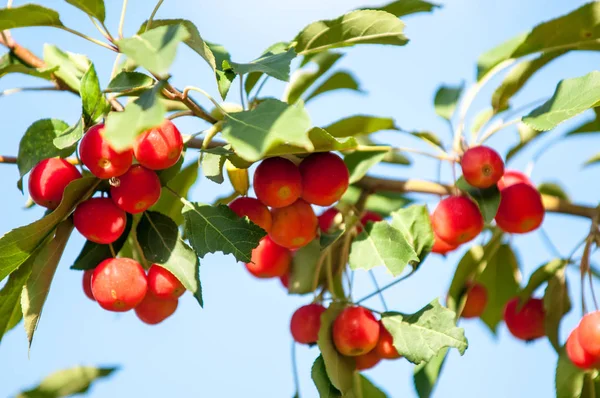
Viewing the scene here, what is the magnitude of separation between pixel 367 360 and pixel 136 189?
67 cm

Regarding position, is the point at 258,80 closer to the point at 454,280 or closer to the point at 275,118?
the point at 275,118

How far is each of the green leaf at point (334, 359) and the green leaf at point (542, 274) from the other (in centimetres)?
59

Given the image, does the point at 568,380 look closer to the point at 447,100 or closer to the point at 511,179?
the point at 511,179

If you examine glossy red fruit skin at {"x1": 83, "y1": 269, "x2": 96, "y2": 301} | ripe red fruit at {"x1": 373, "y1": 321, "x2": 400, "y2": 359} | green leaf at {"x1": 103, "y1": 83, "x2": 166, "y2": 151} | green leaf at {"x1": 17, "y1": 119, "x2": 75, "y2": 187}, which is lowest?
ripe red fruit at {"x1": 373, "y1": 321, "x2": 400, "y2": 359}

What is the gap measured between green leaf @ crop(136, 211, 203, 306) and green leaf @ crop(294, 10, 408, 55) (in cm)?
48

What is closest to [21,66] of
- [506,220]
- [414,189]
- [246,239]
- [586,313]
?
[246,239]

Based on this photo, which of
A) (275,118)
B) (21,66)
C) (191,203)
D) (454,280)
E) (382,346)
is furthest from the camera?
(454,280)

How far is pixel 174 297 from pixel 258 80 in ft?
1.75

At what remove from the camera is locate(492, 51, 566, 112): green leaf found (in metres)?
1.95

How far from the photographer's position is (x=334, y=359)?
1.69m

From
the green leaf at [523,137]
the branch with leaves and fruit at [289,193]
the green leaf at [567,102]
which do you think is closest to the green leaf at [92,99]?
the branch with leaves and fruit at [289,193]

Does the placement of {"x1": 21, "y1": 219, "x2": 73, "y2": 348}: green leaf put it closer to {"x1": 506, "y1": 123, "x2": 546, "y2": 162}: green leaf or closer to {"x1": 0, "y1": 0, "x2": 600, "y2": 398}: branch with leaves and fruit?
{"x1": 0, "y1": 0, "x2": 600, "y2": 398}: branch with leaves and fruit

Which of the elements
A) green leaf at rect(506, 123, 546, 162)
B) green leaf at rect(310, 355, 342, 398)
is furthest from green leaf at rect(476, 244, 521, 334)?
green leaf at rect(310, 355, 342, 398)

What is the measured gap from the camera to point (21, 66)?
162cm
